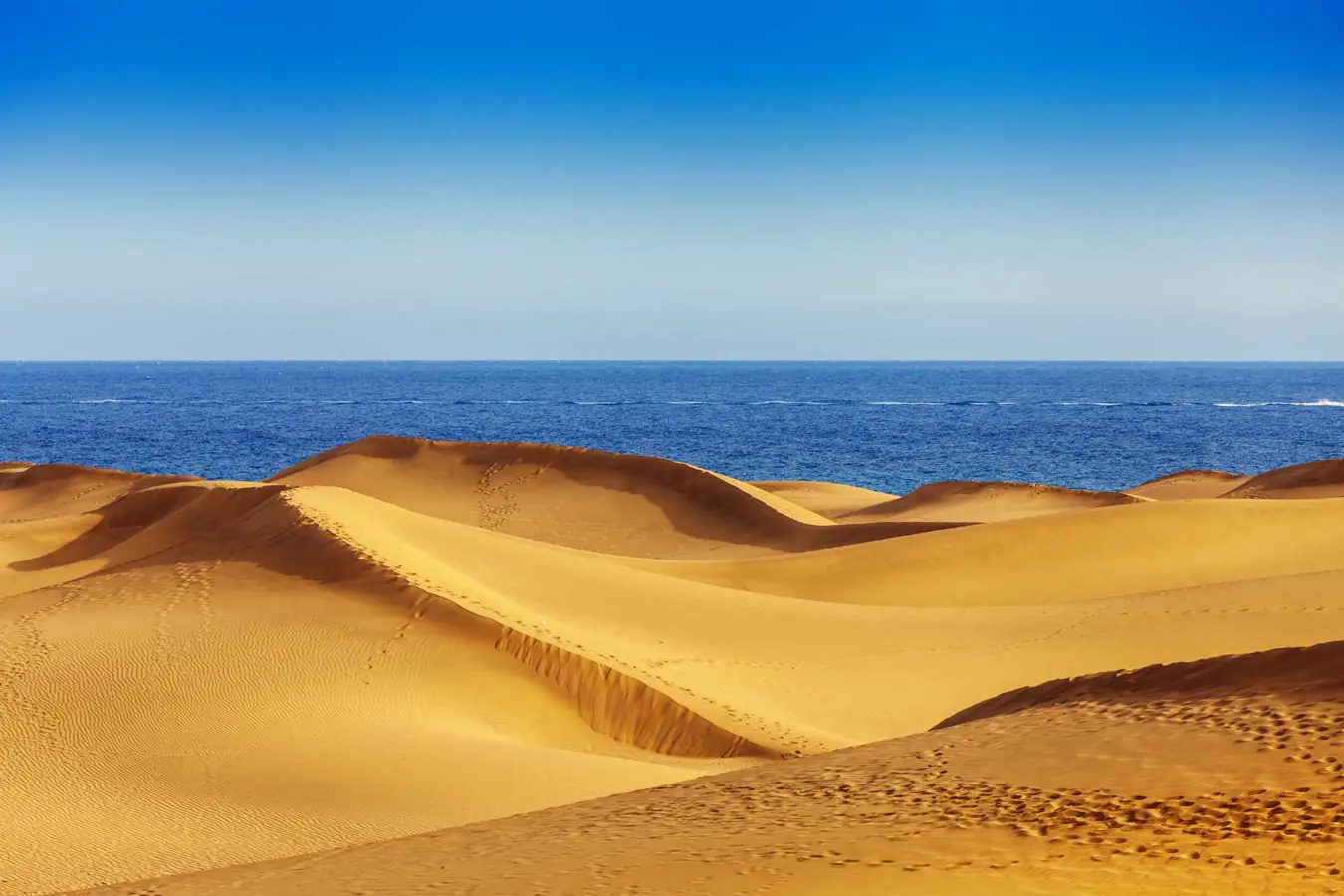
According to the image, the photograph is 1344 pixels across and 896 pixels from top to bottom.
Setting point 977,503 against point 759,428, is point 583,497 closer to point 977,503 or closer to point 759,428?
point 977,503

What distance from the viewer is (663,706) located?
13781 mm

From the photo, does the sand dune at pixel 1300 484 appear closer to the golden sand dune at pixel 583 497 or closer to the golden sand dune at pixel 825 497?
the golden sand dune at pixel 825 497

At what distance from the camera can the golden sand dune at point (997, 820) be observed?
6.20m

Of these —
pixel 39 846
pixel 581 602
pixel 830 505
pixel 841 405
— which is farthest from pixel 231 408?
pixel 39 846

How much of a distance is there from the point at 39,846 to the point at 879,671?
9.97 metres

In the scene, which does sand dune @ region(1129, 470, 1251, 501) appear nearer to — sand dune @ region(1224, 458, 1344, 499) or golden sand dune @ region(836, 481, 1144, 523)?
sand dune @ region(1224, 458, 1344, 499)

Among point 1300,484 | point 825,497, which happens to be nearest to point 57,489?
point 825,497

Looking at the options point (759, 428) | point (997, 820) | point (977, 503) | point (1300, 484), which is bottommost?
point (977, 503)

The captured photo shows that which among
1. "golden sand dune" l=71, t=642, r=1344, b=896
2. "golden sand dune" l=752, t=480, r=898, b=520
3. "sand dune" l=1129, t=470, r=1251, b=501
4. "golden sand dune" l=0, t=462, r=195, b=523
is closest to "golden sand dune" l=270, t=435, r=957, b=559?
"golden sand dune" l=752, t=480, r=898, b=520

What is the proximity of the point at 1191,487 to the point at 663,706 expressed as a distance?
3221 centimetres

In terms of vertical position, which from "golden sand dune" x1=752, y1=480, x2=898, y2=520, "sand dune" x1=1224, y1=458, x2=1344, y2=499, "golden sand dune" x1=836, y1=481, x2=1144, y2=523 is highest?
"sand dune" x1=1224, y1=458, x2=1344, y2=499

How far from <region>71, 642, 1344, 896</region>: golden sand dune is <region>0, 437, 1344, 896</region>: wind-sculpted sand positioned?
0.10 feet

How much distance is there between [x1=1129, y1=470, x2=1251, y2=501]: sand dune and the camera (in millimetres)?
38875

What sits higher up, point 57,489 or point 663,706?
point 663,706
